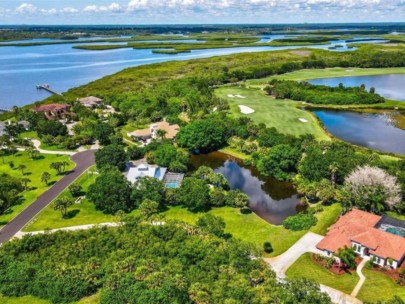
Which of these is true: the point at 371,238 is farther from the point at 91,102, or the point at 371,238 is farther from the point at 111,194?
the point at 91,102

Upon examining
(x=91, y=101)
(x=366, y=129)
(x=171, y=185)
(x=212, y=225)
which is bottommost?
(x=366, y=129)

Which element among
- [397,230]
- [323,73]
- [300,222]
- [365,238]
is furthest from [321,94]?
[365,238]

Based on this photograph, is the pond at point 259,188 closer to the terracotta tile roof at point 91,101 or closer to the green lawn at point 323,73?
the terracotta tile roof at point 91,101

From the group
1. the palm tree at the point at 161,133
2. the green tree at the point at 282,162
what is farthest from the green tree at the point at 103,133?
the green tree at the point at 282,162

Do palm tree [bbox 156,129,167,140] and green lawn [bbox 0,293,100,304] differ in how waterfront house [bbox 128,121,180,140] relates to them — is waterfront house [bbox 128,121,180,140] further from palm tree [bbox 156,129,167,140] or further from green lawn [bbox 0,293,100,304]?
green lawn [bbox 0,293,100,304]

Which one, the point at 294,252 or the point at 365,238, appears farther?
the point at 294,252

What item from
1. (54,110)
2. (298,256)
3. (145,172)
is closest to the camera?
(298,256)
